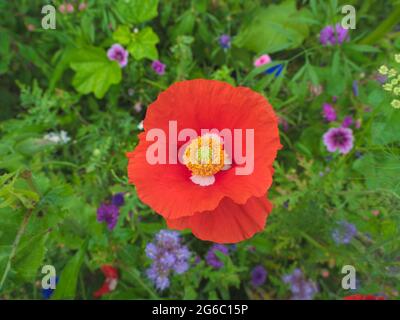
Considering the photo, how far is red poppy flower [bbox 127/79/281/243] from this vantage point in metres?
0.97

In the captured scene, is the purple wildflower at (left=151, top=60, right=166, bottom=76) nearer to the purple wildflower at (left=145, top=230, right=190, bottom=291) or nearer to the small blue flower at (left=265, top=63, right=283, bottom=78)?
the small blue flower at (left=265, top=63, right=283, bottom=78)

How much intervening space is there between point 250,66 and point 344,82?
0.47m

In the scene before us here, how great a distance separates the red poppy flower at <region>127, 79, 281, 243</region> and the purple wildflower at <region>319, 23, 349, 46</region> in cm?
82

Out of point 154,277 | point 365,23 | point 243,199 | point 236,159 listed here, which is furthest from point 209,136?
point 365,23

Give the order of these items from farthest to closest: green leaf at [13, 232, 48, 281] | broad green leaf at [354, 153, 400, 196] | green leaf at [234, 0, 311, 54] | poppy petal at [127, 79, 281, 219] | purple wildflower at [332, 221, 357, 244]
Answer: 1. green leaf at [234, 0, 311, 54]
2. purple wildflower at [332, 221, 357, 244]
3. broad green leaf at [354, 153, 400, 196]
4. green leaf at [13, 232, 48, 281]
5. poppy petal at [127, 79, 281, 219]

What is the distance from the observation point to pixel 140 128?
173 centimetres

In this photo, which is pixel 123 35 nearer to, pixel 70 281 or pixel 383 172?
pixel 70 281

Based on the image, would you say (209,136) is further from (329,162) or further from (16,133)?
(16,133)

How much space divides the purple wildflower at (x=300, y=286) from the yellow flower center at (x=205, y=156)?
695 millimetres

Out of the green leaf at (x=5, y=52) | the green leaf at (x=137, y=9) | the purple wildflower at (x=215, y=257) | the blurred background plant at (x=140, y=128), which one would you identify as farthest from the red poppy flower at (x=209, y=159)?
the green leaf at (x=5, y=52)

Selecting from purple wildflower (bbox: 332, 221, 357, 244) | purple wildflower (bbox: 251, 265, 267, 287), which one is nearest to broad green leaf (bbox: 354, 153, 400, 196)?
purple wildflower (bbox: 332, 221, 357, 244)

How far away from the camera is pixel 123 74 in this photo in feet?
6.58

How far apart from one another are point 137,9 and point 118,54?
0.71 ft

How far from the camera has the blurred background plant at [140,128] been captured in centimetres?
132
